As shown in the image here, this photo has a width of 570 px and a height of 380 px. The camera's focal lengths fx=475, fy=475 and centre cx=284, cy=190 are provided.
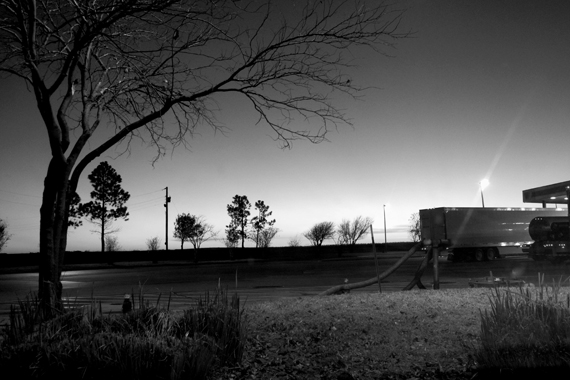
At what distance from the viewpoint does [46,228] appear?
6.59 metres

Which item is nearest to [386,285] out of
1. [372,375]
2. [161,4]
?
[372,375]

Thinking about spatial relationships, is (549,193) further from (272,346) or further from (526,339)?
(272,346)

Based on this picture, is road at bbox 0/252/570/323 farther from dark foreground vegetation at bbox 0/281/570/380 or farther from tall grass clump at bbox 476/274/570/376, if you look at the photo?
tall grass clump at bbox 476/274/570/376

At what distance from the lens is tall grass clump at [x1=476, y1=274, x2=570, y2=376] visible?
197 inches

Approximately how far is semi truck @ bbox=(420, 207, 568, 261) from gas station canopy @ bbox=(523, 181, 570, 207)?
5051mm

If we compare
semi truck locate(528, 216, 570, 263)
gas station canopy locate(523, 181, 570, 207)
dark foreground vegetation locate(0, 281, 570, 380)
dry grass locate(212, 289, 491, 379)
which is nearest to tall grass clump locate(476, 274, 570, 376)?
dark foreground vegetation locate(0, 281, 570, 380)

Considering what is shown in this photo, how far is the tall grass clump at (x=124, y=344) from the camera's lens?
14.7 ft

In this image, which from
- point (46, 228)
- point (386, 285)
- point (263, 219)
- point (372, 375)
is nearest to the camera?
point (372, 375)

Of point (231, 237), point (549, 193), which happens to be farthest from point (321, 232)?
point (549, 193)

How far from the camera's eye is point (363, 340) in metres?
5.83

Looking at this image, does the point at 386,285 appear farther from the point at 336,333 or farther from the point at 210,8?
the point at 210,8

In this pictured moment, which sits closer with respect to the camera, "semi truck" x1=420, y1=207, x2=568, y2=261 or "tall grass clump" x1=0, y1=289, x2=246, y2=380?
"tall grass clump" x1=0, y1=289, x2=246, y2=380

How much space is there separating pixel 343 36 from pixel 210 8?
1.96m

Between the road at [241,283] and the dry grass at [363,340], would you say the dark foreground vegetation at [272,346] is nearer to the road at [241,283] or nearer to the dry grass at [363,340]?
the dry grass at [363,340]
